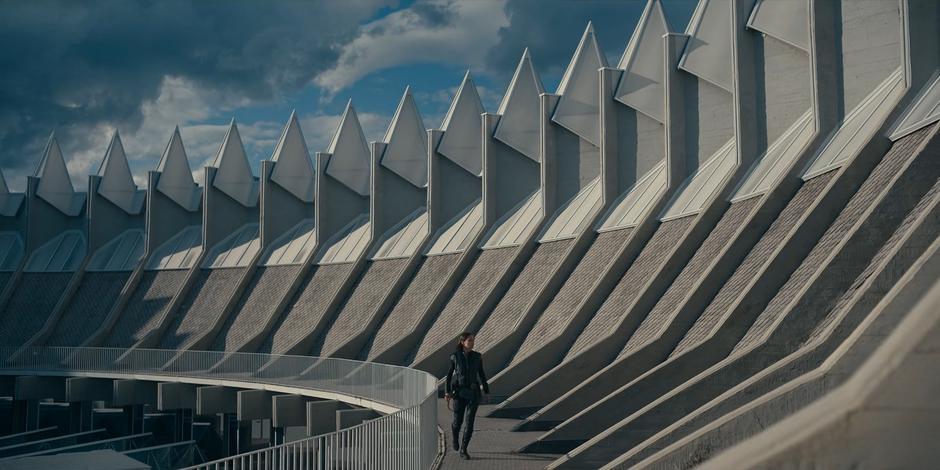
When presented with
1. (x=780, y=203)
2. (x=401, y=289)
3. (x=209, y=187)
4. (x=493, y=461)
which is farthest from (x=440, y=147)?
(x=493, y=461)

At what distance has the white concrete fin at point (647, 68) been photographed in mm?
28391

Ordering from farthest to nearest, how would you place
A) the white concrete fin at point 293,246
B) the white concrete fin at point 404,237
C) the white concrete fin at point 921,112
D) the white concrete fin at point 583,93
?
the white concrete fin at point 293,246, the white concrete fin at point 404,237, the white concrete fin at point 583,93, the white concrete fin at point 921,112

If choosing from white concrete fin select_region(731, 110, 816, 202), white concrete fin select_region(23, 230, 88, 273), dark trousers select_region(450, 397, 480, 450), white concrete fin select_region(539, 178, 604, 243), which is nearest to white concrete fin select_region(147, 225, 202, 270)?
white concrete fin select_region(23, 230, 88, 273)

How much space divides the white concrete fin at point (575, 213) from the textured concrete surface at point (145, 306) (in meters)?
19.0

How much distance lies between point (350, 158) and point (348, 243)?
4.56m

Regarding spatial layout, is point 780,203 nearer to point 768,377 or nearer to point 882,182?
point 882,182

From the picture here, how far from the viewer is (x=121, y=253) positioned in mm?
46469

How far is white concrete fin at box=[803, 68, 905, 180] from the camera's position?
61.4ft

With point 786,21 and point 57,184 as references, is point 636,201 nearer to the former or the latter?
point 786,21

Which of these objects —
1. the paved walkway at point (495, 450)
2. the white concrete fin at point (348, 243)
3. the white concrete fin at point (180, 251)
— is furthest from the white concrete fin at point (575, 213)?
the white concrete fin at point (180, 251)

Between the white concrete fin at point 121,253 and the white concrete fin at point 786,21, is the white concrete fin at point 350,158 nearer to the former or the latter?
the white concrete fin at point 121,253

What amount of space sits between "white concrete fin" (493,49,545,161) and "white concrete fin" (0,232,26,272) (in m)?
26.5

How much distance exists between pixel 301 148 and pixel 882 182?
33.1 meters

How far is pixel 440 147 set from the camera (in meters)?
37.4
